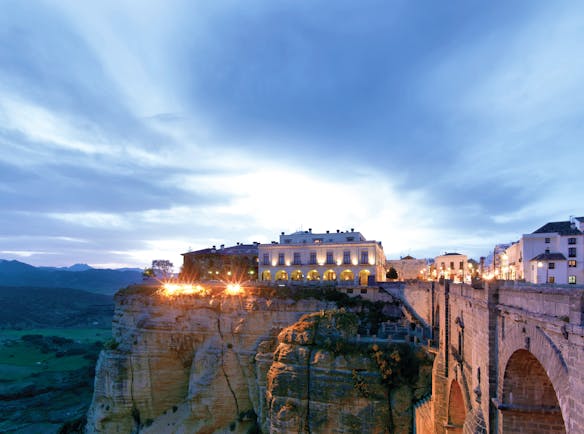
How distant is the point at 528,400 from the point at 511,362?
4.10ft

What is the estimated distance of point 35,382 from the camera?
63.8 meters

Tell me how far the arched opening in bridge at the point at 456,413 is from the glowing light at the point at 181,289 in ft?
84.8

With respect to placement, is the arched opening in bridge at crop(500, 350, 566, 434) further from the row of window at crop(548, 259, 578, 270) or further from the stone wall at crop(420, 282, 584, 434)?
the row of window at crop(548, 259, 578, 270)

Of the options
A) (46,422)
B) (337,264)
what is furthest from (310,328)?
(46,422)

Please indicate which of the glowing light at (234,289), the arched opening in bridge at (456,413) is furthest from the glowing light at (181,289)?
the arched opening in bridge at (456,413)

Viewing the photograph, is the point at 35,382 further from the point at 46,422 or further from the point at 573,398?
the point at 573,398

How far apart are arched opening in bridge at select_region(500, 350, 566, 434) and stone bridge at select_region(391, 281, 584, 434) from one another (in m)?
0.02

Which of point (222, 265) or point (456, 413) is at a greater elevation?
point (222, 265)

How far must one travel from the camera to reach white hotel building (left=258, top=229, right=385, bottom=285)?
4766cm

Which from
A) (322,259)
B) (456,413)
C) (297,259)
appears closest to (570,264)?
(322,259)

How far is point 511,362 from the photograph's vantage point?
11297 millimetres

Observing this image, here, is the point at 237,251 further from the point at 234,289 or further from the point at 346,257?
the point at 234,289

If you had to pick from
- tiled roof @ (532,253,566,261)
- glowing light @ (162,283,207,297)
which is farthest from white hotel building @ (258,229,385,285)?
tiled roof @ (532,253,566,261)

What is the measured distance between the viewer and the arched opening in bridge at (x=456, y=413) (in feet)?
60.0
